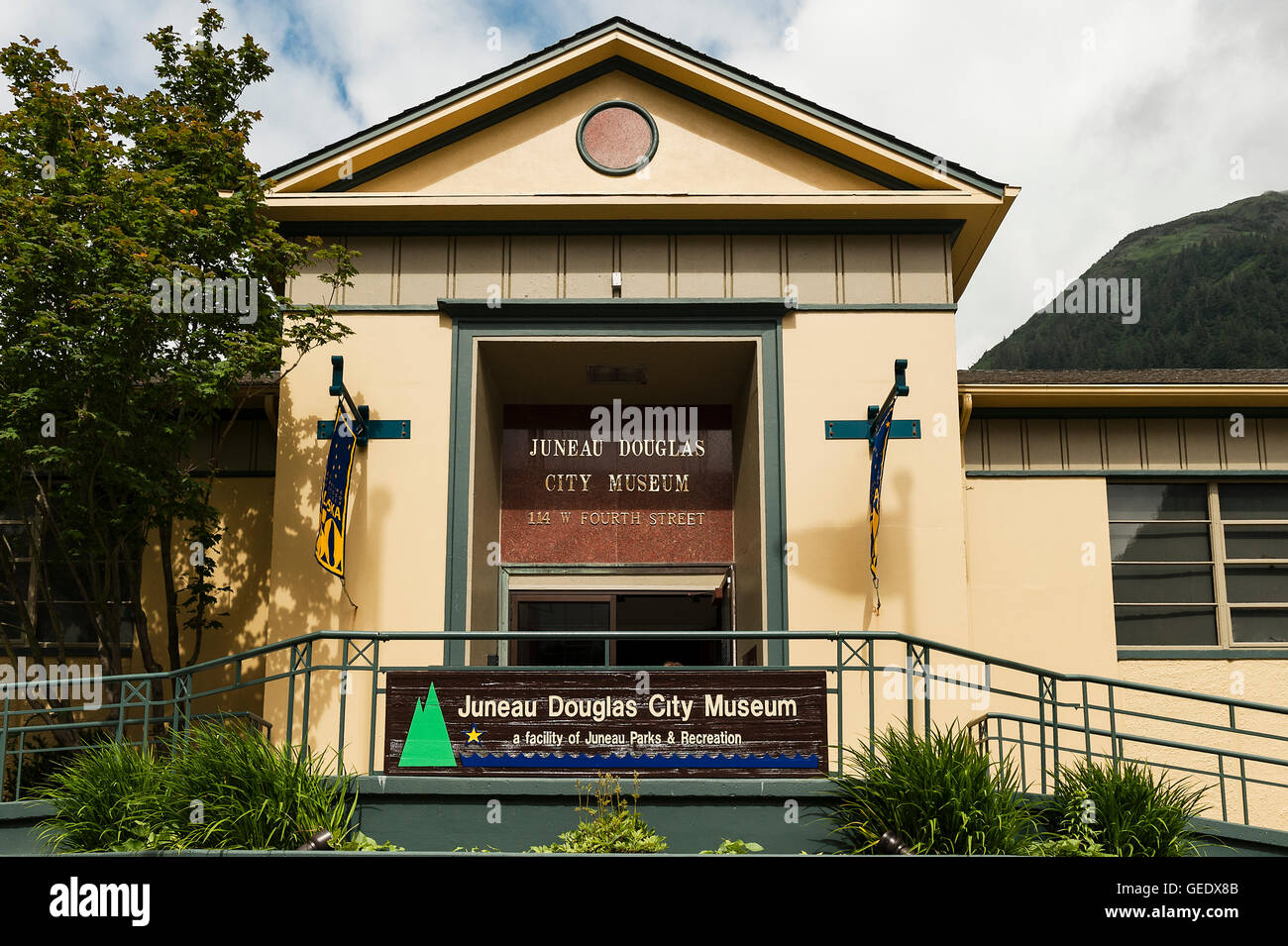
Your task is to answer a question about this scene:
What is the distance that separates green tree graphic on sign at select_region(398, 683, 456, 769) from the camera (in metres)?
8.78

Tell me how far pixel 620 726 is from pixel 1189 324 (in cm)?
6606

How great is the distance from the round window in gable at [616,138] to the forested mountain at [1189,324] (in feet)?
133

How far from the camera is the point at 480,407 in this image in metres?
12.1

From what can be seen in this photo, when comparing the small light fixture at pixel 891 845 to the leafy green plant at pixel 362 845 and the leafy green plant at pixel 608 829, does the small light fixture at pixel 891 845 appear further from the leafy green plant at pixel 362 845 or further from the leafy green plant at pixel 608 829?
the leafy green plant at pixel 362 845

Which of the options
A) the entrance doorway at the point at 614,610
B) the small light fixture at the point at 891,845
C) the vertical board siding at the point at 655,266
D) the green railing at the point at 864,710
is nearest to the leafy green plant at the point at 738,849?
the small light fixture at the point at 891,845

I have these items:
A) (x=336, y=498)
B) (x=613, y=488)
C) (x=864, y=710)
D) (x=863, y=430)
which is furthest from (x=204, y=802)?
(x=863, y=430)

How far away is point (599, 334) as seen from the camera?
11.9 meters

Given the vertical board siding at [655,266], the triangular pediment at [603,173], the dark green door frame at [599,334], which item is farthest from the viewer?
the triangular pediment at [603,173]

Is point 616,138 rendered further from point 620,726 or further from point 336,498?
point 620,726

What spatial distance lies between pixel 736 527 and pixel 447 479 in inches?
143

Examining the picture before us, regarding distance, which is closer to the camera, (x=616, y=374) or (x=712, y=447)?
(x=616, y=374)

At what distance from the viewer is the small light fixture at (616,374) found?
12.6 m

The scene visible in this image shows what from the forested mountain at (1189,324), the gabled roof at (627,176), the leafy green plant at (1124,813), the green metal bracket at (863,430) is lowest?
the leafy green plant at (1124,813)
